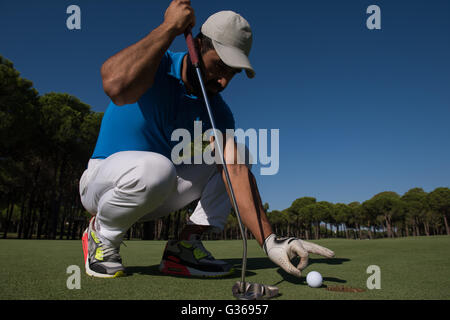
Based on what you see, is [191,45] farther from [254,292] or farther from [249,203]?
[254,292]

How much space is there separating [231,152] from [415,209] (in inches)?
2571

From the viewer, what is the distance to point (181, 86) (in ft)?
8.94

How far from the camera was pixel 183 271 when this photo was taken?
2.64 meters

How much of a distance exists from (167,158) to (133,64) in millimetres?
771

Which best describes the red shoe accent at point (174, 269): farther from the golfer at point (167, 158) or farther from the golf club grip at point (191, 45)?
the golf club grip at point (191, 45)

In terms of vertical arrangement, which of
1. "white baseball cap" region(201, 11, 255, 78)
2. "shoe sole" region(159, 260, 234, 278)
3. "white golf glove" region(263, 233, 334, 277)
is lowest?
"shoe sole" region(159, 260, 234, 278)

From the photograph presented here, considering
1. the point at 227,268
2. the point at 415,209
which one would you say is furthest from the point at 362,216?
the point at 227,268

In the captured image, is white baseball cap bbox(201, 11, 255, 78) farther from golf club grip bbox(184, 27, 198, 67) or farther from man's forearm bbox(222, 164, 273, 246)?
man's forearm bbox(222, 164, 273, 246)

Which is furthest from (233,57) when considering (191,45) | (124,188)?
(124,188)

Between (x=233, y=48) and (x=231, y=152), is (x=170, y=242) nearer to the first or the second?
(x=231, y=152)

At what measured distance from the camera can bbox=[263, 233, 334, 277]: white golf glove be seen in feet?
6.48

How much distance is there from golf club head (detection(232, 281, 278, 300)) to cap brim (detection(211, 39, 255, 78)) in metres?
1.56

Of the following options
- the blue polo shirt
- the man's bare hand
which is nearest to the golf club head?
the blue polo shirt

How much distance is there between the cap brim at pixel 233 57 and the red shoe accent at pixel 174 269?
177 cm
